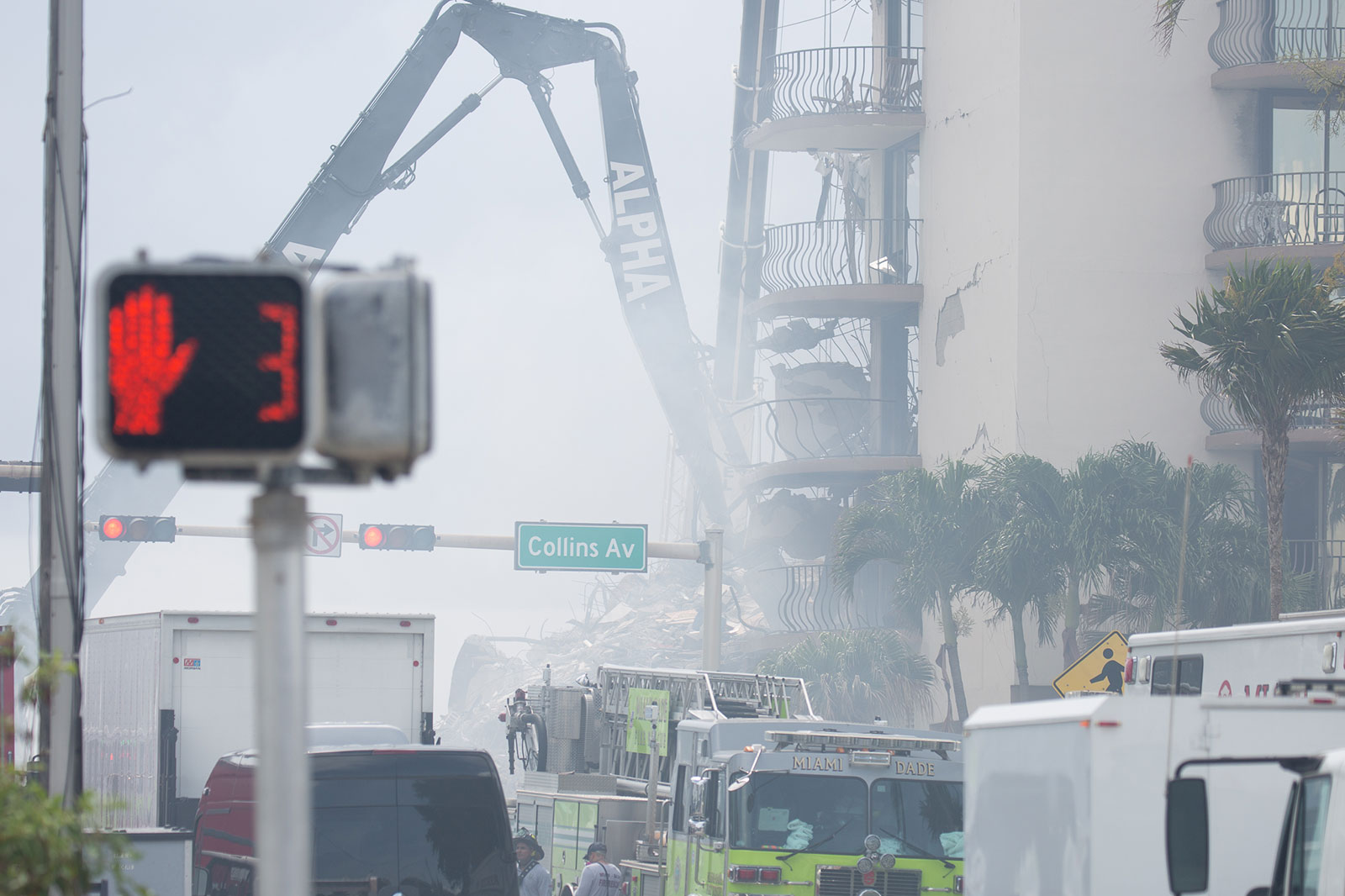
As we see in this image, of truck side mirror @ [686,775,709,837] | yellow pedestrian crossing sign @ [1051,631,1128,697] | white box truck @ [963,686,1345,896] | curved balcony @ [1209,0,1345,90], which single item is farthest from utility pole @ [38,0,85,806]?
curved balcony @ [1209,0,1345,90]

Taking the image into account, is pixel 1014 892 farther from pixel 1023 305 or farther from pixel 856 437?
pixel 856 437

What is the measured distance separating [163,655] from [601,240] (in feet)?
85.8

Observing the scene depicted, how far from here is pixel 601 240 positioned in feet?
134

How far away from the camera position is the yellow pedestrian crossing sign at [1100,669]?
18766 mm

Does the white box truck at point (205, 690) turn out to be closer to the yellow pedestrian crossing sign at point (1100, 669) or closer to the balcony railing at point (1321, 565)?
the yellow pedestrian crossing sign at point (1100, 669)

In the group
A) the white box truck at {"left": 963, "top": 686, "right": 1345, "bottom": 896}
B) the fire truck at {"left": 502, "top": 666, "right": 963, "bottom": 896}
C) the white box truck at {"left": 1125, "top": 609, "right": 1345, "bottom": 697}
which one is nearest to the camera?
the white box truck at {"left": 963, "top": 686, "right": 1345, "bottom": 896}

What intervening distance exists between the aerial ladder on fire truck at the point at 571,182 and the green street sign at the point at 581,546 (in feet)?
38.4

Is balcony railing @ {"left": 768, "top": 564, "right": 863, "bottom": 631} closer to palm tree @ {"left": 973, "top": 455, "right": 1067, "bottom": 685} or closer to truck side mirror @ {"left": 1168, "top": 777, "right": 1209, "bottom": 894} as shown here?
palm tree @ {"left": 973, "top": 455, "right": 1067, "bottom": 685}

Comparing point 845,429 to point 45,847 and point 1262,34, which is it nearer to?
point 1262,34

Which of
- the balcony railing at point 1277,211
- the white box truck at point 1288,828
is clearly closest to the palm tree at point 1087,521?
the balcony railing at point 1277,211

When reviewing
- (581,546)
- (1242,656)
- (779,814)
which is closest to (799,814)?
(779,814)

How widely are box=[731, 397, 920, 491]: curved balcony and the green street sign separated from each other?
9.09 meters

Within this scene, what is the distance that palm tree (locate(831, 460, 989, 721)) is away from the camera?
30.7m

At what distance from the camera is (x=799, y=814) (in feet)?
46.9
